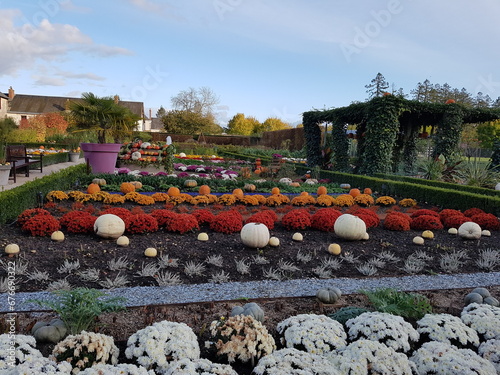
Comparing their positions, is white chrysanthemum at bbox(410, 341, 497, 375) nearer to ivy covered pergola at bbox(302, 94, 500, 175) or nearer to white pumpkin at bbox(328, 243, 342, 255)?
white pumpkin at bbox(328, 243, 342, 255)

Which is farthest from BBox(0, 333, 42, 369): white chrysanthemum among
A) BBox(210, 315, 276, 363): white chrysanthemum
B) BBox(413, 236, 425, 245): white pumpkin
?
BBox(413, 236, 425, 245): white pumpkin

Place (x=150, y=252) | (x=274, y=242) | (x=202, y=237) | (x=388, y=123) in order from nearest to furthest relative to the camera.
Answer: (x=150, y=252) < (x=274, y=242) < (x=202, y=237) < (x=388, y=123)

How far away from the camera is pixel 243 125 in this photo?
49594 mm

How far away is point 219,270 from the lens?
435cm

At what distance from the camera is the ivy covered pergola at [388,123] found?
41.7ft

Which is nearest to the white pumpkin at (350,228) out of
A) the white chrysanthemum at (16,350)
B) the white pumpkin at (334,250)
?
the white pumpkin at (334,250)

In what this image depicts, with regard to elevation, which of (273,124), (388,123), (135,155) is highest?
(273,124)

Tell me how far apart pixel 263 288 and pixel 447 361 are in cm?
190

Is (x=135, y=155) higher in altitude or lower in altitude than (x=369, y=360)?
higher

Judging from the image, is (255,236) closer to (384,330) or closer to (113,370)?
(384,330)

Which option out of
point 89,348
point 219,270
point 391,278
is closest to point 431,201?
point 391,278

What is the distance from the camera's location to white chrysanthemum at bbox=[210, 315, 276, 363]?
7.80 ft

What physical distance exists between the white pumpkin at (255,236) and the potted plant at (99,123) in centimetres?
814

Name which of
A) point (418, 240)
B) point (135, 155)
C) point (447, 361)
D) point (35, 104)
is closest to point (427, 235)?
→ point (418, 240)
